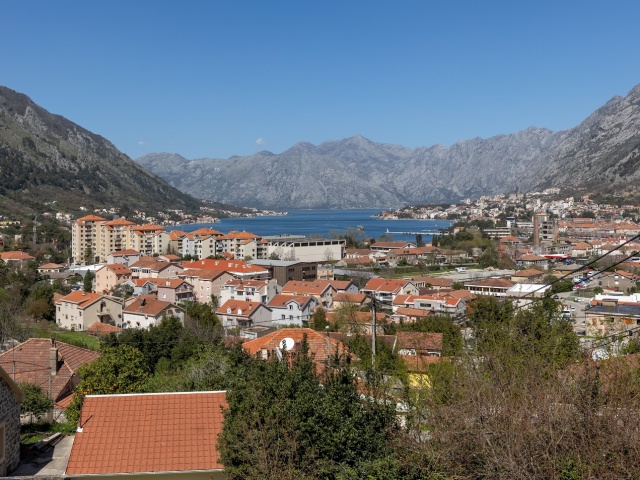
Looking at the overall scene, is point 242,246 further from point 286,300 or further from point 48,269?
point 286,300

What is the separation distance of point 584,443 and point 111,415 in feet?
14.3

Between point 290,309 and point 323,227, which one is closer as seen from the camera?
point 290,309

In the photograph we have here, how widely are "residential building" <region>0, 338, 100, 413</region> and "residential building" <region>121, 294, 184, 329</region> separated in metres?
12.5

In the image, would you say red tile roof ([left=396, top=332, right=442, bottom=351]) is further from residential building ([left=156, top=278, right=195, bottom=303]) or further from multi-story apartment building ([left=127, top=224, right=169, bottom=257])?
multi-story apartment building ([left=127, top=224, right=169, bottom=257])

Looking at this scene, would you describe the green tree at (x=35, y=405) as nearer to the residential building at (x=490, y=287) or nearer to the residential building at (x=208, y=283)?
the residential building at (x=208, y=283)

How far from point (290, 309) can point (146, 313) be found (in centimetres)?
601

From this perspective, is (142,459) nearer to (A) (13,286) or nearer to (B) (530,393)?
(B) (530,393)

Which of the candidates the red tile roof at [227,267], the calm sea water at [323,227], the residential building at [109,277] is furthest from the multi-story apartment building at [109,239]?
the calm sea water at [323,227]

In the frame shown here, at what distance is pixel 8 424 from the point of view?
6.43m

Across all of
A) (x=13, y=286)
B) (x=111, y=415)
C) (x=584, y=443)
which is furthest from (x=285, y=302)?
(x=584, y=443)

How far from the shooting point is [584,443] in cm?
488

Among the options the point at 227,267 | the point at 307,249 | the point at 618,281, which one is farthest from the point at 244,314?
the point at 307,249

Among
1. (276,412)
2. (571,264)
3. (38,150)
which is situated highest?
(38,150)

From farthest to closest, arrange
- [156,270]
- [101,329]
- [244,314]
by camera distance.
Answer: [156,270]
[244,314]
[101,329]
